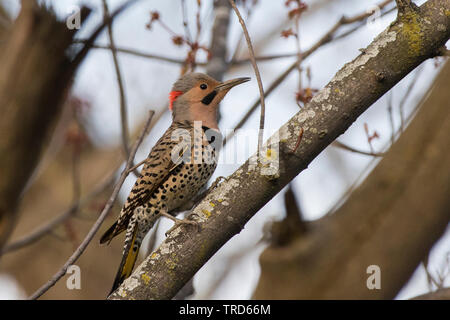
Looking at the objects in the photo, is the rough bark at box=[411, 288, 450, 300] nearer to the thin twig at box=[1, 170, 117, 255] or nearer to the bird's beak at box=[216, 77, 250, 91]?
the bird's beak at box=[216, 77, 250, 91]

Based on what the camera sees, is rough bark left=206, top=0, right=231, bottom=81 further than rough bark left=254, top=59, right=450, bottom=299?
Yes

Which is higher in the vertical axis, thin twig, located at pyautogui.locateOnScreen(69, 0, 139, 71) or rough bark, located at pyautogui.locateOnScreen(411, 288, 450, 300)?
thin twig, located at pyautogui.locateOnScreen(69, 0, 139, 71)

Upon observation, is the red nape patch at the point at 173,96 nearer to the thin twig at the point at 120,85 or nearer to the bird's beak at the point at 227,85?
the bird's beak at the point at 227,85

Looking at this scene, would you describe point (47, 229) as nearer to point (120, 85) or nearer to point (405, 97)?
point (120, 85)

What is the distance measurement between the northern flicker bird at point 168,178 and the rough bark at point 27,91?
0.89 meters

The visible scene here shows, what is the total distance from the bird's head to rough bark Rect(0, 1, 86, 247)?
1.39 metres

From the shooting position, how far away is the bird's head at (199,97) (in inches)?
168

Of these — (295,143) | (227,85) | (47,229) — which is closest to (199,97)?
(227,85)

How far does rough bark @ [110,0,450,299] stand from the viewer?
2.53m

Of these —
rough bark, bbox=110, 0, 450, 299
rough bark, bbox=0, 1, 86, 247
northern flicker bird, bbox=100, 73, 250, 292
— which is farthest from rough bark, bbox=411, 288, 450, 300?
rough bark, bbox=0, 1, 86, 247

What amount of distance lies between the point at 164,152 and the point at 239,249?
463 cm

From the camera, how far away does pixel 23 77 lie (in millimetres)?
3006

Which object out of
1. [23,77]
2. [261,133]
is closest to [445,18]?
[261,133]
